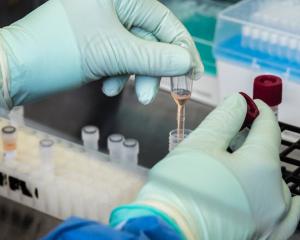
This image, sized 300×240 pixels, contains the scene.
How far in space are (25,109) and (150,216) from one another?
46.1 inches

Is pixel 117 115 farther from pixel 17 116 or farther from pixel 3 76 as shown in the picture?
pixel 3 76

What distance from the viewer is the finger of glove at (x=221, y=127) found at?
4.10 feet

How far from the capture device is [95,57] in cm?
145

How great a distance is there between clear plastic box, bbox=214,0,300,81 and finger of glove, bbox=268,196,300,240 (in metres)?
0.85

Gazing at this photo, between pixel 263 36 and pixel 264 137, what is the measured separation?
36.6 inches

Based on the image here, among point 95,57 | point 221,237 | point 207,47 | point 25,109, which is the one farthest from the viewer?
point 207,47

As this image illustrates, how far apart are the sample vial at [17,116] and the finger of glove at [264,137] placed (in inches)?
30.4

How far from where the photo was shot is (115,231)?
1.00 m

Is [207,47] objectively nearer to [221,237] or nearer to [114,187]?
[114,187]

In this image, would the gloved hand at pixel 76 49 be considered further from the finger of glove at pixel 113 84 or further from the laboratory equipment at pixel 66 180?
the laboratory equipment at pixel 66 180

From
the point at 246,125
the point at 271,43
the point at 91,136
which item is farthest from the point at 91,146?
the point at 271,43

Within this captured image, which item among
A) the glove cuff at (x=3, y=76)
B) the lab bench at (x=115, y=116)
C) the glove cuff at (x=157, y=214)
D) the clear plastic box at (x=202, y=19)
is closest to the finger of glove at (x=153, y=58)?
the glove cuff at (x=3, y=76)

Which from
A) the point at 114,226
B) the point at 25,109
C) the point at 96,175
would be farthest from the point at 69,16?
the point at 25,109

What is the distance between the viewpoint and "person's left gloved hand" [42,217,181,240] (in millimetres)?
978
